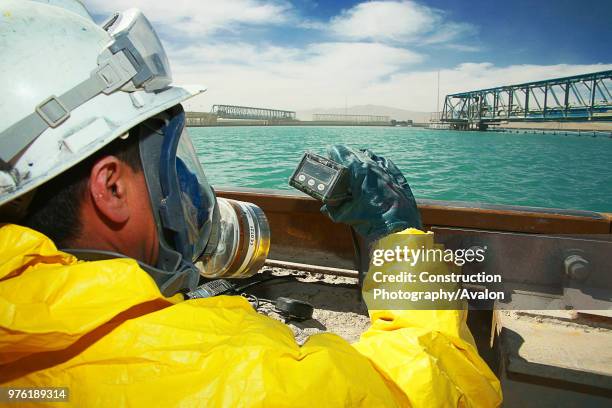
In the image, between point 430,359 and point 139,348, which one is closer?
point 139,348

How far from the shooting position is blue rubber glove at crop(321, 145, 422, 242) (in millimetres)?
2393

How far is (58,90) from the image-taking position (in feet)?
3.85

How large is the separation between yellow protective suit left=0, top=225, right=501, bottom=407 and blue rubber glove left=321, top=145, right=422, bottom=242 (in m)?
1.36

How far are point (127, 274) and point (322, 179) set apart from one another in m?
1.94

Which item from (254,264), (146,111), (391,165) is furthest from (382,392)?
(391,165)

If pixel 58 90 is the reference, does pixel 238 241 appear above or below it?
below

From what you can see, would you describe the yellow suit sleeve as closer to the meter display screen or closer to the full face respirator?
the full face respirator

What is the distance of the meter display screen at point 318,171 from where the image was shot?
279 cm

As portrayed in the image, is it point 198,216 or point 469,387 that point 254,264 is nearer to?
point 198,216

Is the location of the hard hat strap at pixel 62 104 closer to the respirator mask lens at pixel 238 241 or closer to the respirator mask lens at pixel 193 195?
the respirator mask lens at pixel 193 195

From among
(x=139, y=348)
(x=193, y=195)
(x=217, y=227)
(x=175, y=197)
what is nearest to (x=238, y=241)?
(x=217, y=227)

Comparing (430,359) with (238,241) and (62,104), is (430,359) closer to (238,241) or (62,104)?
(62,104)

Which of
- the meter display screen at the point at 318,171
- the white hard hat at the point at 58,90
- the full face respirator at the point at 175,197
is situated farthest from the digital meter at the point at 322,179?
the white hard hat at the point at 58,90

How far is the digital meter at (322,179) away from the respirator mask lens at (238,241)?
0.38 metres
